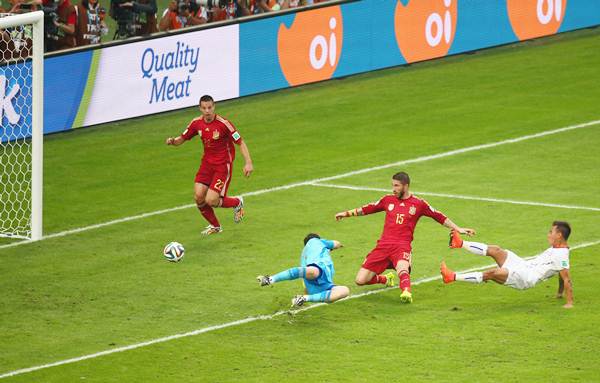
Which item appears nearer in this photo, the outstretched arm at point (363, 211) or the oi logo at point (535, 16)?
the outstretched arm at point (363, 211)

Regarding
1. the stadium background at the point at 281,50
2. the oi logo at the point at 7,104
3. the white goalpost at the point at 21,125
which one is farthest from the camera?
the stadium background at the point at 281,50

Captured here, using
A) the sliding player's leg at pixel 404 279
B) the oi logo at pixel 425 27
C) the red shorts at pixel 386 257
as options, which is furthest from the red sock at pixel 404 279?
the oi logo at pixel 425 27

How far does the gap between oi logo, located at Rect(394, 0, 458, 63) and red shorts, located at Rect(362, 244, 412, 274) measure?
15.6 metres

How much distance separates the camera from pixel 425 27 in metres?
33.4

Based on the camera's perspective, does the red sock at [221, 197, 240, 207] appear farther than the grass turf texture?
Yes

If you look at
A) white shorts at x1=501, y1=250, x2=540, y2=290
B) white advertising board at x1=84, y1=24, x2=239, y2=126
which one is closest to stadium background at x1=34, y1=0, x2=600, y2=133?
white advertising board at x1=84, y1=24, x2=239, y2=126

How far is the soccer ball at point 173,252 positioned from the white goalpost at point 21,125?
3.03 m

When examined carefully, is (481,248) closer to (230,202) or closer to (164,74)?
(230,202)

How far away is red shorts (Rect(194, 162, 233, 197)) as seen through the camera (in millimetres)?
21312

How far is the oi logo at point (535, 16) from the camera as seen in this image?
116 feet

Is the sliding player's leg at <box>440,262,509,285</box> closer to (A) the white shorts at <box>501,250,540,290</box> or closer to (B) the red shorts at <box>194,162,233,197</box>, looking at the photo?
(A) the white shorts at <box>501,250,540,290</box>

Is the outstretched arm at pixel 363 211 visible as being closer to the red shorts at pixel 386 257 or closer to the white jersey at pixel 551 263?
the red shorts at pixel 386 257

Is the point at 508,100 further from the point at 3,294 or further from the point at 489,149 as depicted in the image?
the point at 3,294

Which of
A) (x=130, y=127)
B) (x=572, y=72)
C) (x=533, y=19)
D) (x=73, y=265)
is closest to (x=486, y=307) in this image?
(x=73, y=265)
